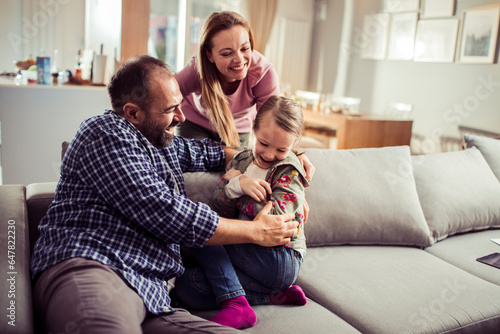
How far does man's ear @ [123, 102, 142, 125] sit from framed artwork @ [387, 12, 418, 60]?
4500mm

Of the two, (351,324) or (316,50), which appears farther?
(316,50)

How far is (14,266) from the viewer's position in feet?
3.59

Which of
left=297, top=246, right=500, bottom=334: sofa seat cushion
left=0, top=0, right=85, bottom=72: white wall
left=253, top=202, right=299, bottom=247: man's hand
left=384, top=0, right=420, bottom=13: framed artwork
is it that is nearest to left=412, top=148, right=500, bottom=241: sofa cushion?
left=297, top=246, right=500, bottom=334: sofa seat cushion

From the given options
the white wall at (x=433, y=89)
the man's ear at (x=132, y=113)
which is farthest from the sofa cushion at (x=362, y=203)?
the white wall at (x=433, y=89)

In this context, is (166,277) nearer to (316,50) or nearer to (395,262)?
(395,262)

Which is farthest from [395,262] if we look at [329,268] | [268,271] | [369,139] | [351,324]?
[369,139]

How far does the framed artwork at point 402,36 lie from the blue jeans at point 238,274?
4.34m

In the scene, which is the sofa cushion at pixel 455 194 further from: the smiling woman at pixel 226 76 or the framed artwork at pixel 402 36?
the framed artwork at pixel 402 36

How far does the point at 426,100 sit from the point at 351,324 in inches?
160

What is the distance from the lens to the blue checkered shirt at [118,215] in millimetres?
1143

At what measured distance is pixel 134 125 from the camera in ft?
4.27

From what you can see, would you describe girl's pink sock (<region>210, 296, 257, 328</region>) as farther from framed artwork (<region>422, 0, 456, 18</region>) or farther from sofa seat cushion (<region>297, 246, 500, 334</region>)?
framed artwork (<region>422, 0, 456, 18</region>)

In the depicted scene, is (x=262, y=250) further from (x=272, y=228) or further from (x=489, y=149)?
(x=489, y=149)

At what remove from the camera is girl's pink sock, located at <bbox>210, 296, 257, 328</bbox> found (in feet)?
4.14
